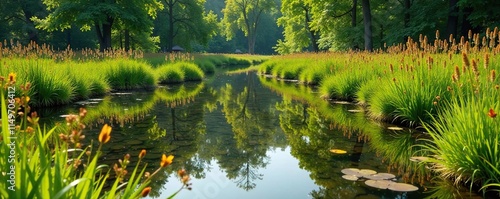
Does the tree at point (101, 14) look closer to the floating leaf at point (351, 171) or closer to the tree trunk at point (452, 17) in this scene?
the tree trunk at point (452, 17)

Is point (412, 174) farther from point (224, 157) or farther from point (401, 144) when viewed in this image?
point (224, 157)

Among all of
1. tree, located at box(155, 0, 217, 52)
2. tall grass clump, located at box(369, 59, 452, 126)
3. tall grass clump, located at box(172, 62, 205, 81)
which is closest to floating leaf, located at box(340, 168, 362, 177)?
tall grass clump, located at box(369, 59, 452, 126)

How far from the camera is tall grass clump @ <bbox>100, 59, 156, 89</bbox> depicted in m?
13.4

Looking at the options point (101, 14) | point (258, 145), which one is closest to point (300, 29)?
point (101, 14)

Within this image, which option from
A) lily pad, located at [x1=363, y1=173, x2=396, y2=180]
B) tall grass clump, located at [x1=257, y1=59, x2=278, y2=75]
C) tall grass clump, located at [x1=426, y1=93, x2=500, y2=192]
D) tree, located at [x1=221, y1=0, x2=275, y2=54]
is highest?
tree, located at [x1=221, y1=0, x2=275, y2=54]

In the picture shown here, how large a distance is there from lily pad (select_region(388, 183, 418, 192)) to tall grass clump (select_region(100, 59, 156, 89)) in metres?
10.9

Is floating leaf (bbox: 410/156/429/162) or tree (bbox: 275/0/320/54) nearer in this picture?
floating leaf (bbox: 410/156/429/162)

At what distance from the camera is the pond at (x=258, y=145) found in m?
4.09

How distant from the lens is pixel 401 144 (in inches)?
225

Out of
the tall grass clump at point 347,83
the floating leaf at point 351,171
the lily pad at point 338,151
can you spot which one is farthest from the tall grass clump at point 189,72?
the floating leaf at point 351,171

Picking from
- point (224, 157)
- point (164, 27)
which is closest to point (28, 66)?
point (224, 157)

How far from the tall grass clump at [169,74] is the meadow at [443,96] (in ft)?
20.8

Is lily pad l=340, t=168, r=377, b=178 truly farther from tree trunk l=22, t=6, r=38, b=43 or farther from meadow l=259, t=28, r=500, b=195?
tree trunk l=22, t=6, r=38, b=43

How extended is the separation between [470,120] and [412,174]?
2.71ft
